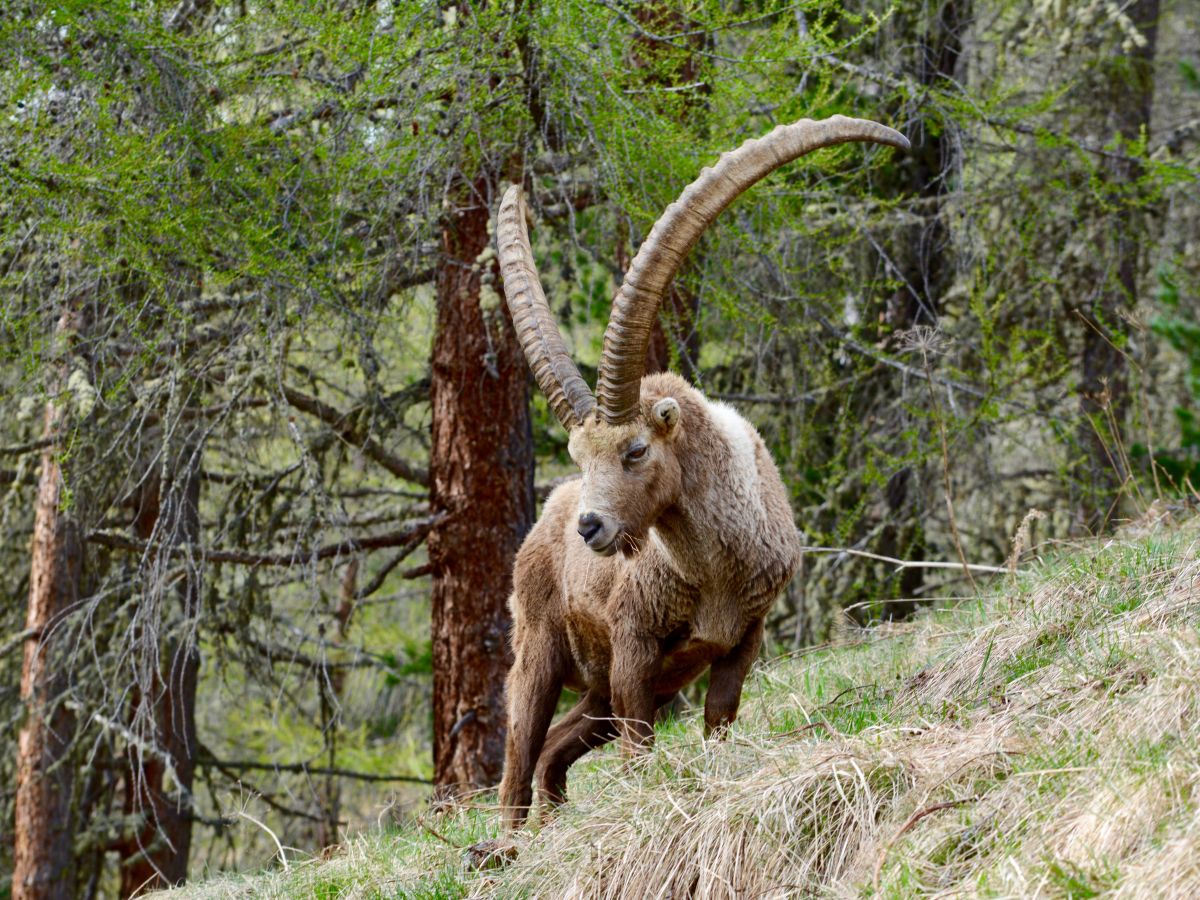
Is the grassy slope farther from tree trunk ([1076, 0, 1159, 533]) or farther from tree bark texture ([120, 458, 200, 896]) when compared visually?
tree bark texture ([120, 458, 200, 896])

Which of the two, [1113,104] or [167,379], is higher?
[1113,104]

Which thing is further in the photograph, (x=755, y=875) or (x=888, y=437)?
(x=888, y=437)

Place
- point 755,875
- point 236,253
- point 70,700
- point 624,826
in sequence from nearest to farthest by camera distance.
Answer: point 755,875 → point 624,826 → point 236,253 → point 70,700

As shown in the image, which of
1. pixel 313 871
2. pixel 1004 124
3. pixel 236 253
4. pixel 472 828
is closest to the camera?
pixel 313 871

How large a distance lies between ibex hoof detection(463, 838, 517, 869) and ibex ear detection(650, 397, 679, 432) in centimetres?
181

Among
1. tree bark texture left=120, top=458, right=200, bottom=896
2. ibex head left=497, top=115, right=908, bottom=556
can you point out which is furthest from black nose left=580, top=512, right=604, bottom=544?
tree bark texture left=120, top=458, right=200, bottom=896

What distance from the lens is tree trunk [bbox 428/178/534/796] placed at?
7840 mm

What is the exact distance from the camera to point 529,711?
6105 mm

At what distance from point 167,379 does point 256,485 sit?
1.93 m

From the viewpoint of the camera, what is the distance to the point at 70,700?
32.0 feet

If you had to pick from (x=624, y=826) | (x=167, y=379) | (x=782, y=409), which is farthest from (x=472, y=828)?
(x=782, y=409)

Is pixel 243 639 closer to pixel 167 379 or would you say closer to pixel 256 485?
pixel 256 485

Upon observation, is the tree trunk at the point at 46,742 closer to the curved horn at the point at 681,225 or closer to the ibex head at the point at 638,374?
the ibex head at the point at 638,374

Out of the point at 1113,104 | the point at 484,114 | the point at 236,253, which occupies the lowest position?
the point at 236,253
